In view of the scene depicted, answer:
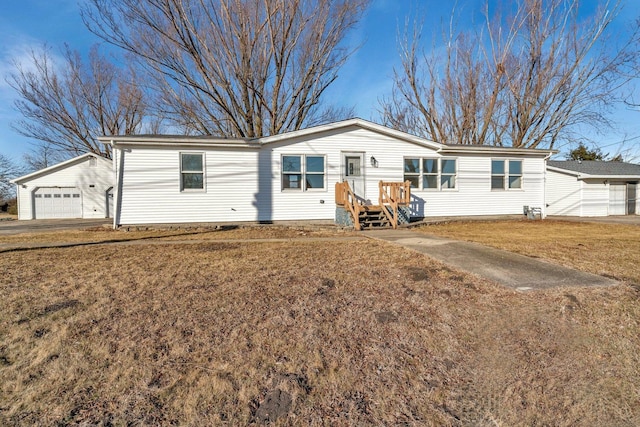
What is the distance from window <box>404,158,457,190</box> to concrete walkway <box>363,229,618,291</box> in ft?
19.4

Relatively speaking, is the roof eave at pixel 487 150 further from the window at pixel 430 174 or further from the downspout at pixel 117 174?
the downspout at pixel 117 174

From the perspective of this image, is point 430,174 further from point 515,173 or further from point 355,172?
point 515,173

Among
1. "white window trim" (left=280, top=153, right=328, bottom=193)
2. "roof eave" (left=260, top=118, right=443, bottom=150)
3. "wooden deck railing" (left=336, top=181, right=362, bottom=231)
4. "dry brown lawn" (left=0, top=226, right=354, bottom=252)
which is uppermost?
"roof eave" (left=260, top=118, right=443, bottom=150)

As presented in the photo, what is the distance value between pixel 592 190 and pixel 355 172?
14586 mm

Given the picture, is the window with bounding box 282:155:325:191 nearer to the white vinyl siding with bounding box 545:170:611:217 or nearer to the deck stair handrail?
the deck stair handrail

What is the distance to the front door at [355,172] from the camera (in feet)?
36.8

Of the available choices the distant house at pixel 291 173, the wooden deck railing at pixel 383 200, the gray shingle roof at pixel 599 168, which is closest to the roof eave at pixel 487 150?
the distant house at pixel 291 173

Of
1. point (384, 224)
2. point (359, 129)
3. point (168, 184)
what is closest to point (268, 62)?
point (359, 129)

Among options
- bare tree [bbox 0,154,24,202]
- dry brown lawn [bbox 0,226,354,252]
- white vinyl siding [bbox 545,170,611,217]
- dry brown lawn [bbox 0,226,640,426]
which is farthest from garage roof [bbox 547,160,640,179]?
bare tree [bbox 0,154,24,202]

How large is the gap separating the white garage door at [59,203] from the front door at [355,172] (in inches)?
654

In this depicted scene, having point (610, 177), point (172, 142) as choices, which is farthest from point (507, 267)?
point (610, 177)

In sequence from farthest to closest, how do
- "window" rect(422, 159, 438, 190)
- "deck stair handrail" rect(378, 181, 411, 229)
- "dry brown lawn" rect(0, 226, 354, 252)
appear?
"window" rect(422, 159, 438, 190) → "deck stair handrail" rect(378, 181, 411, 229) → "dry brown lawn" rect(0, 226, 354, 252)

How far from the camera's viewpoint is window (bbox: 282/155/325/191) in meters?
10.9

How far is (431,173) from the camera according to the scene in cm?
1199
